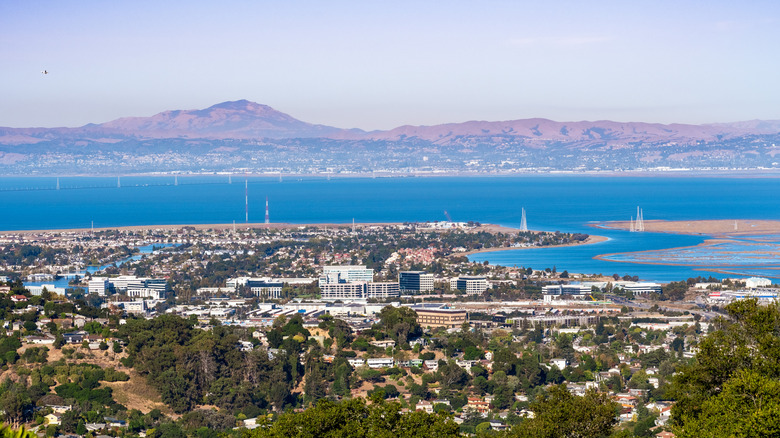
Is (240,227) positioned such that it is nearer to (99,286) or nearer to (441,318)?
(99,286)

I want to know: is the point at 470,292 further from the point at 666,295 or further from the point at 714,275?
the point at 714,275

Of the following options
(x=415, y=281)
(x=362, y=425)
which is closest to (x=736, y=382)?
(x=362, y=425)

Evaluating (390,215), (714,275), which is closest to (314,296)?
(714,275)

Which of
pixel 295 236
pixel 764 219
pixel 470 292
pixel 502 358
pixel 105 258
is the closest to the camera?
pixel 502 358

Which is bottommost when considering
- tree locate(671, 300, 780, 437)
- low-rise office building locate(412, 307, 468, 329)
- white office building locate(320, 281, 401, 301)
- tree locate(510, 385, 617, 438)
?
white office building locate(320, 281, 401, 301)

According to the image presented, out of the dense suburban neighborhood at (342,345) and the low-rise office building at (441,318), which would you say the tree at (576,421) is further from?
the low-rise office building at (441,318)

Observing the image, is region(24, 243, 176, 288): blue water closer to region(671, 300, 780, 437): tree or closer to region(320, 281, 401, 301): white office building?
region(320, 281, 401, 301): white office building

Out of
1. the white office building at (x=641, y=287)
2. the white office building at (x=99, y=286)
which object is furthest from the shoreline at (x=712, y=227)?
the white office building at (x=99, y=286)

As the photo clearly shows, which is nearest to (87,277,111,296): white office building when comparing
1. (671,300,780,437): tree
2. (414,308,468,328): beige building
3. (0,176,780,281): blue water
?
(414,308,468,328): beige building
